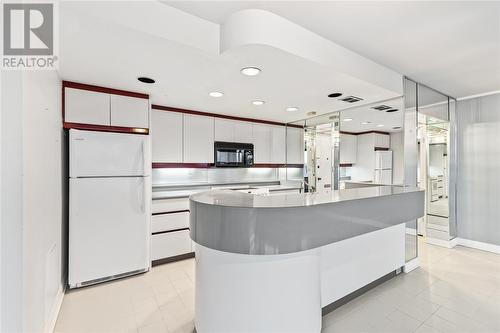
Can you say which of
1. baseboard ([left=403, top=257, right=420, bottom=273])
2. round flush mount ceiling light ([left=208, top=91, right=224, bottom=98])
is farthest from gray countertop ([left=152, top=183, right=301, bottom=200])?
baseboard ([left=403, top=257, right=420, bottom=273])

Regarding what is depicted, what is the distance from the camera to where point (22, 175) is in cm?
139

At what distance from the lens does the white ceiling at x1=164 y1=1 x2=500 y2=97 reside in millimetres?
1720

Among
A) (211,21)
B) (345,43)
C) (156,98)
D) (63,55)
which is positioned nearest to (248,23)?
(211,21)

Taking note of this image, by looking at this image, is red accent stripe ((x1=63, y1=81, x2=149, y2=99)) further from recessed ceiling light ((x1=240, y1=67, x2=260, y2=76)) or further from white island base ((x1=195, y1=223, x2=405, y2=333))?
white island base ((x1=195, y1=223, x2=405, y2=333))

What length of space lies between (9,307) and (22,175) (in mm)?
722

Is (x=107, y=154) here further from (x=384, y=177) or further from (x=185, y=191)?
(x=384, y=177)

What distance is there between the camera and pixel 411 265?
123 inches

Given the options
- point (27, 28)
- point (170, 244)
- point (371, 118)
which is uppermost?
point (27, 28)

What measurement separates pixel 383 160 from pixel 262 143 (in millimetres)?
2249

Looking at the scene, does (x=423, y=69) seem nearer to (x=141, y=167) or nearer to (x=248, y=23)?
(x=248, y=23)

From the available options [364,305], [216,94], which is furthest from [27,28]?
[364,305]

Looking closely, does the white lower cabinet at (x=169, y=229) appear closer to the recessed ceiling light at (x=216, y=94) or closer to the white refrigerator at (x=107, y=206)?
the white refrigerator at (x=107, y=206)

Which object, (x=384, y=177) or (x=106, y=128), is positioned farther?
(x=384, y=177)

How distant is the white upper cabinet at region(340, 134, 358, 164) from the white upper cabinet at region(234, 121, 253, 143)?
169 centimetres
